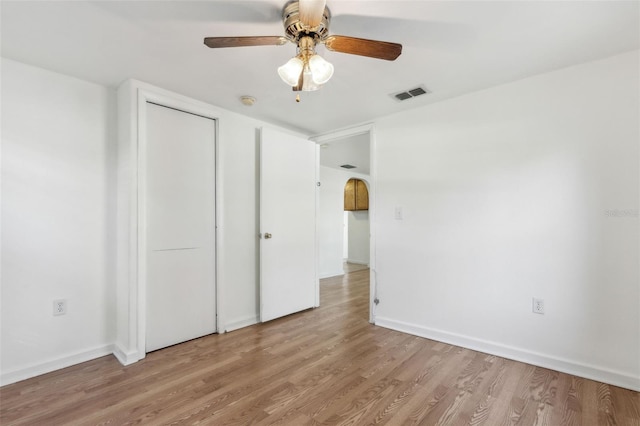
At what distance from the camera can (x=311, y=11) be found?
4.44 feet

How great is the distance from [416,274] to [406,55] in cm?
200

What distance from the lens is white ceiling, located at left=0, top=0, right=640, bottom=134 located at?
5.29 feet

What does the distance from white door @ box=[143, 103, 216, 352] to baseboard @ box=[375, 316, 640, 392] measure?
78.9 inches

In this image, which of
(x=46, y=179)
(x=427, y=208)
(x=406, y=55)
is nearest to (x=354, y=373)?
(x=427, y=208)

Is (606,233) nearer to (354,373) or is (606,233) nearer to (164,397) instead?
(354,373)

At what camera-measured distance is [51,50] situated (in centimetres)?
200

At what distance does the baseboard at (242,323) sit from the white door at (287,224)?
119 mm

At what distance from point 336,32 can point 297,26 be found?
0.37 m

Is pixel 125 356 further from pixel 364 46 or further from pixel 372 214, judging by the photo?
pixel 364 46

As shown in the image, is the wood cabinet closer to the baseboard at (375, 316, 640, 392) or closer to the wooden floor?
the baseboard at (375, 316, 640, 392)

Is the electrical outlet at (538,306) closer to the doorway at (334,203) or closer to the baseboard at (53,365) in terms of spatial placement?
the doorway at (334,203)

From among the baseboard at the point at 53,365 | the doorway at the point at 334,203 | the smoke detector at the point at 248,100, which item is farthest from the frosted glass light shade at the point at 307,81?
the doorway at the point at 334,203

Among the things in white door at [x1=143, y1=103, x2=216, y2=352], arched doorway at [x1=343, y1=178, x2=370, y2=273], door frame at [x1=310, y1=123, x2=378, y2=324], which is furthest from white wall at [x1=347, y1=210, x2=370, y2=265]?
white door at [x1=143, y1=103, x2=216, y2=352]

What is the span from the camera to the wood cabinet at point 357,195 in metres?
7.44
